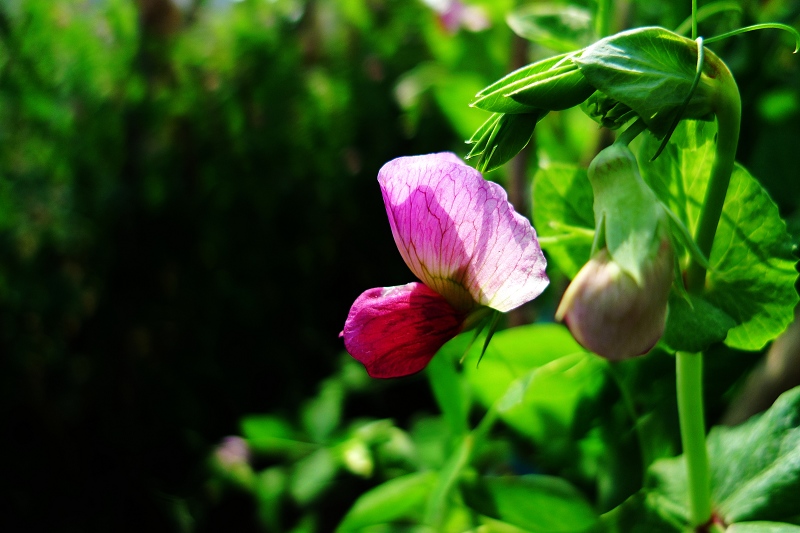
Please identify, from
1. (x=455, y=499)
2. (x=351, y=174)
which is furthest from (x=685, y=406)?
(x=351, y=174)

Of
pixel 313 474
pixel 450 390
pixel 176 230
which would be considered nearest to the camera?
pixel 450 390

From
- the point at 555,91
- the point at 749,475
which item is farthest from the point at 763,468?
the point at 555,91

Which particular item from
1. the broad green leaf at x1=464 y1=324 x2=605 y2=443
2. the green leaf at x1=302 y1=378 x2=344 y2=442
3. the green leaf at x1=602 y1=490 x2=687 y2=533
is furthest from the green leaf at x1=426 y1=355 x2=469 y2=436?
the green leaf at x1=302 y1=378 x2=344 y2=442

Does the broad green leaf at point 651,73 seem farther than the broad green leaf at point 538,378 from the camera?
No

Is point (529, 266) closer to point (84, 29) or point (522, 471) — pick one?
point (522, 471)

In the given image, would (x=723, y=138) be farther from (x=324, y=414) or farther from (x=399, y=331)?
(x=324, y=414)

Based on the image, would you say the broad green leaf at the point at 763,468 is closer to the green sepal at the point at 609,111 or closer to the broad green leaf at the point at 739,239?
the broad green leaf at the point at 739,239

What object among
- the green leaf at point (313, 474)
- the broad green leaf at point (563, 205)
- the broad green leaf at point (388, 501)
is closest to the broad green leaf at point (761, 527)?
the broad green leaf at point (563, 205)
